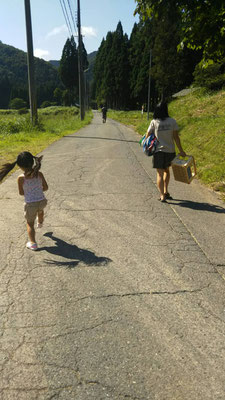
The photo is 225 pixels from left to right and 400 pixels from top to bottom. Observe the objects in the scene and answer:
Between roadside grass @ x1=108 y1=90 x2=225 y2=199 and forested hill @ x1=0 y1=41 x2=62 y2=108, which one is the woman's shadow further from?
forested hill @ x1=0 y1=41 x2=62 y2=108

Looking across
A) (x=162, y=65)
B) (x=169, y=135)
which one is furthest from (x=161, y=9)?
(x=162, y=65)

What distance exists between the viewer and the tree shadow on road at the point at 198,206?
5.02 m

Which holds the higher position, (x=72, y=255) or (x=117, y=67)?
(x=117, y=67)

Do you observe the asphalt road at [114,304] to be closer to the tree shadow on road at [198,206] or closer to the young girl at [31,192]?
the tree shadow on road at [198,206]

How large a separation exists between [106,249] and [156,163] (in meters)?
2.45

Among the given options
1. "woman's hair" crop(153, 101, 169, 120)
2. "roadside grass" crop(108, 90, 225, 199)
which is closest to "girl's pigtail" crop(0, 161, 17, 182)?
"woman's hair" crop(153, 101, 169, 120)

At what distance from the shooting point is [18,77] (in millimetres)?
162250


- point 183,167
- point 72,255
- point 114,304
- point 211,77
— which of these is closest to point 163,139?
point 183,167

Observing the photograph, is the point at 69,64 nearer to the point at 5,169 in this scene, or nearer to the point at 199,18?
the point at 5,169

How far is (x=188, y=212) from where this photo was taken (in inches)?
193

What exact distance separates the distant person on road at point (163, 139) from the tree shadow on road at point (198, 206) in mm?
262

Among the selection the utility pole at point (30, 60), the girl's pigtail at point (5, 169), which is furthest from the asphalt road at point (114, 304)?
the utility pole at point (30, 60)

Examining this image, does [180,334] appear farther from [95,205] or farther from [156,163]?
[156,163]

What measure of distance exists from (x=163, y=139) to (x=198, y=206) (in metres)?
1.35
